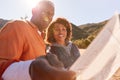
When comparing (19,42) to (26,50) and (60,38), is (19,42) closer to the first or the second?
(26,50)

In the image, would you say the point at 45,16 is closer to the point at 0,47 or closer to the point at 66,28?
the point at 0,47

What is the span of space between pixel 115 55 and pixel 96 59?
0.32ft

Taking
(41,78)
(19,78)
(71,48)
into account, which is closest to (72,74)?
(41,78)

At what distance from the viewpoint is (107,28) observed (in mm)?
1193

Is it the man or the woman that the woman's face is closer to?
the woman

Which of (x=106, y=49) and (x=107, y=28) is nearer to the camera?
(x=107, y=28)

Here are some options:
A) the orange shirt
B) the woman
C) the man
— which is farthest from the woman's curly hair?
the orange shirt

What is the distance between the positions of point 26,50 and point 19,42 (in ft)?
0.34

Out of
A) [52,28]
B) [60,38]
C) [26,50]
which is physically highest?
[26,50]

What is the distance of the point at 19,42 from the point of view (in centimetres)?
193

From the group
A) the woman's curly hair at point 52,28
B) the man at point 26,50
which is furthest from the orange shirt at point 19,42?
the woman's curly hair at point 52,28

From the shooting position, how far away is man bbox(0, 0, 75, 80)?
1241 millimetres

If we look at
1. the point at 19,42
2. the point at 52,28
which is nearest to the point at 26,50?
the point at 19,42

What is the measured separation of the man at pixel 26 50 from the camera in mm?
1241
